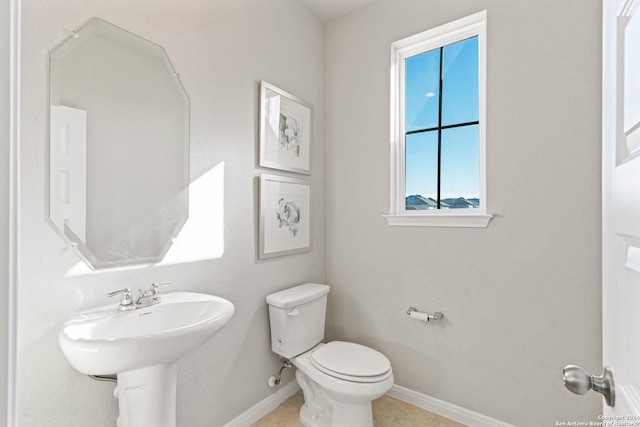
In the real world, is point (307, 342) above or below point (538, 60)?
below

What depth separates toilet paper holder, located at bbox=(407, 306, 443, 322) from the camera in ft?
6.15

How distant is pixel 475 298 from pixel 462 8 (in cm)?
168

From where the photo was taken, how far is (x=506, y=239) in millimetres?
1689

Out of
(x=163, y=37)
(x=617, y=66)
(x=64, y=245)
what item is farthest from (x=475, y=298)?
(x=163, y=37)

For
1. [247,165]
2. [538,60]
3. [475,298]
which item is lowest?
[475,298]

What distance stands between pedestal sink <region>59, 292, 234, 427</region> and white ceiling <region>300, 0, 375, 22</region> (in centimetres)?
205

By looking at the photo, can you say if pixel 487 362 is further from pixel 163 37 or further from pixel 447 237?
pixel 163 37

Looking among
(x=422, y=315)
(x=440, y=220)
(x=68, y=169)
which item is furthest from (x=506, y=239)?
(x=68, y=169)

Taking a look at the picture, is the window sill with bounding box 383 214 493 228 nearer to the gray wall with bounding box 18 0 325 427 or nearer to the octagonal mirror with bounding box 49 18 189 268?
the gray wall with bounding box 18 0 325 427

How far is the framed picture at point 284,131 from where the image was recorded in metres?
1.88

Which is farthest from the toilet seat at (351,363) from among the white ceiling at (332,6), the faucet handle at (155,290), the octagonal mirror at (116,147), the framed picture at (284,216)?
the white ceiling at (332,6)

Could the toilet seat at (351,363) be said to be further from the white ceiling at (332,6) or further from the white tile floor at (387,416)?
the white ceiling at (332,6)

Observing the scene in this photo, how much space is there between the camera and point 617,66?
614mm
